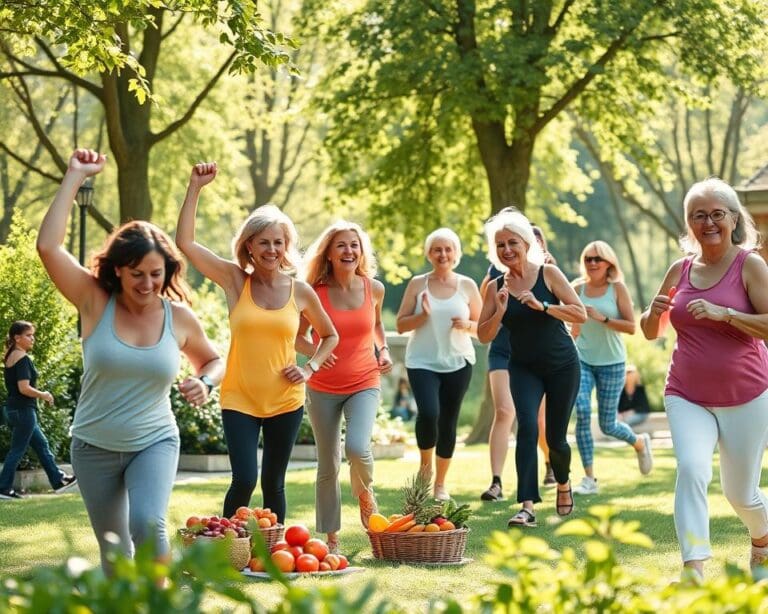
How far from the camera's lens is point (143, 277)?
20.8 feet

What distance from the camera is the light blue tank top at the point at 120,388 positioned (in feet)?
20.5

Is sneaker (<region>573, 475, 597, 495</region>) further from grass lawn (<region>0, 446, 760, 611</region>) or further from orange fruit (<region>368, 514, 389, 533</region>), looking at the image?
orange fruit (<region>368, 514, 389, 533</region>)

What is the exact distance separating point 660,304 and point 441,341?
16.1 ft

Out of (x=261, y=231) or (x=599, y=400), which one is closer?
(x=261, y=231)

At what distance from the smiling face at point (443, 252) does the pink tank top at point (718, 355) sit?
5146 mm

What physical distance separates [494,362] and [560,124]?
1624 centimetres

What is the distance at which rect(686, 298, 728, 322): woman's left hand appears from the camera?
7555 millimetres

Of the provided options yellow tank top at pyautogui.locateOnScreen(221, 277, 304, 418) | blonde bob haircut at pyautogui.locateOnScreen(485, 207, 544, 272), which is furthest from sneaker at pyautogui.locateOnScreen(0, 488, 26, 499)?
yellow tank top at pyautogui.locateOnScreen(221, 277, 304, 418)

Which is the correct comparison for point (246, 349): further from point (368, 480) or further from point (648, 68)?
point (648, 68)

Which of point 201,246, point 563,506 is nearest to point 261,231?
point 201,246

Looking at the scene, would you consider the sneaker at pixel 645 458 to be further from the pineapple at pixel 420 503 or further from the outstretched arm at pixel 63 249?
the outstretched arm at pixel 63 249

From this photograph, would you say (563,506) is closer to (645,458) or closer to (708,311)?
(645,458)

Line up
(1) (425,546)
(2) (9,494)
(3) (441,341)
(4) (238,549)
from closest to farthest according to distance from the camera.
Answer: (4) (238,549) < (1) (425,546) < (3) (441,341) < (2) (9,494)

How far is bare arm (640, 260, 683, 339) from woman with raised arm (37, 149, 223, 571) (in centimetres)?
280
